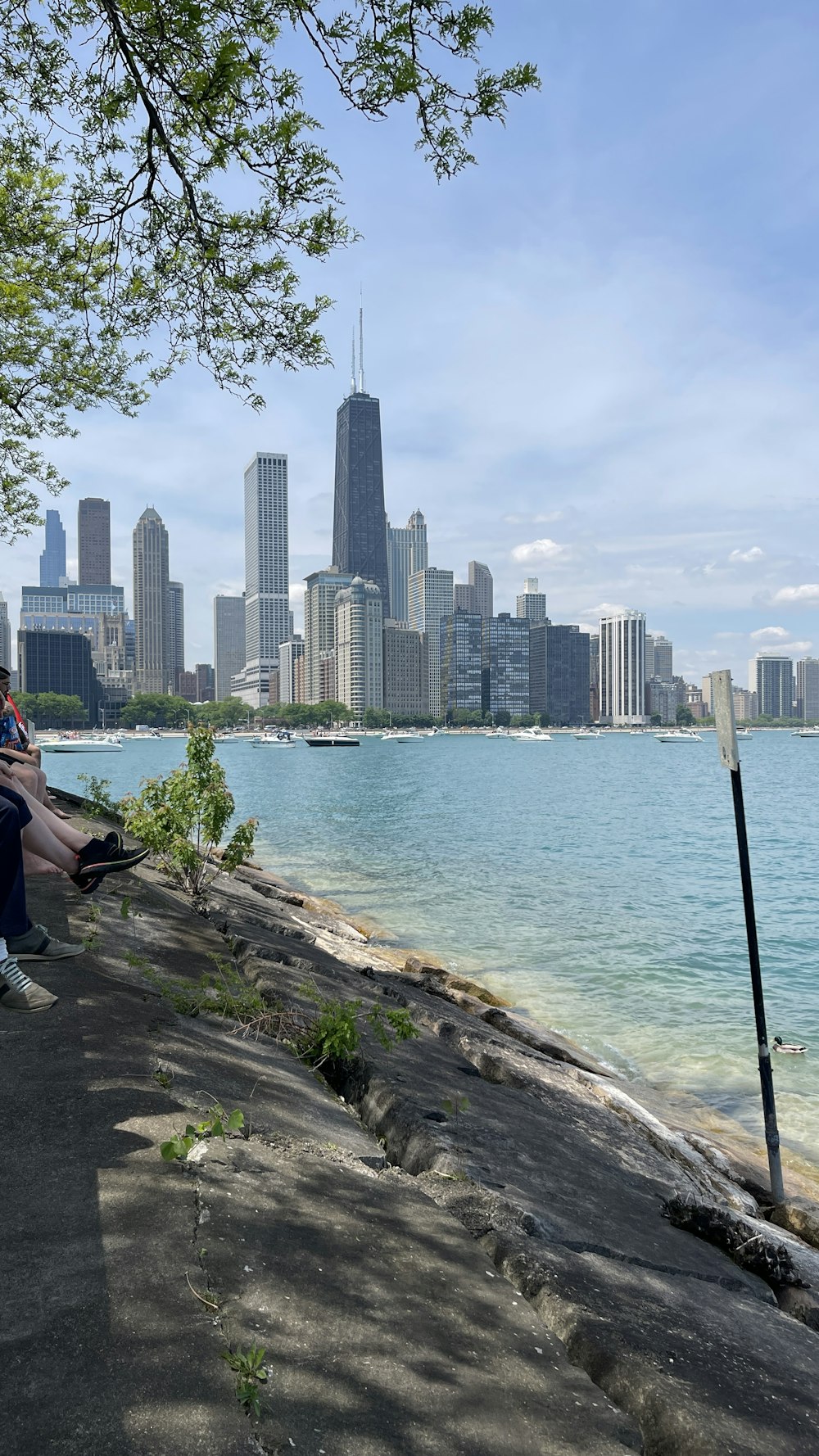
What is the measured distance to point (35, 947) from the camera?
5.68 meters

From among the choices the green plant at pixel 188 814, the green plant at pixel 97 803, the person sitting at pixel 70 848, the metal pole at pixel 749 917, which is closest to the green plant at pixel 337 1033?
the person sitting at pixel 70 848

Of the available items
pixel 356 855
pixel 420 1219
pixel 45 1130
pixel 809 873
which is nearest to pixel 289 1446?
pixel 420 1219

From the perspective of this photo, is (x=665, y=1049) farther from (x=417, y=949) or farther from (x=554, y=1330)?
(x=554, y=1330)

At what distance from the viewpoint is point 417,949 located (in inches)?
680

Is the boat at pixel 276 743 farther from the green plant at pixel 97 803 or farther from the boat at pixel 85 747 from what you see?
the green plant at pixel 97 803

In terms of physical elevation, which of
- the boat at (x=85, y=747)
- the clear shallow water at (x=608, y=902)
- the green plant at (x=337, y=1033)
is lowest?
the clear shallow water at (x=608, y=902)

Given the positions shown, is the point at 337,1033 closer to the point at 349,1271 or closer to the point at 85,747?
the point at 349,1271

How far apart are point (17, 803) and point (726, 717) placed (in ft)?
18.2

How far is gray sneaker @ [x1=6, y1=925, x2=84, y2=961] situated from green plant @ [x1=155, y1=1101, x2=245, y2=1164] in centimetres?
216

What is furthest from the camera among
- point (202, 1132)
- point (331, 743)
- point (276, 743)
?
point (276, 743)

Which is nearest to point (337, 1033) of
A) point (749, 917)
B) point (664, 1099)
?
point (749, 917)

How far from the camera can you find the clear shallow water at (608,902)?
1301cm

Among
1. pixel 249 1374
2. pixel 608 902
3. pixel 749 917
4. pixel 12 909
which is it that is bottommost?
pixel 608 902

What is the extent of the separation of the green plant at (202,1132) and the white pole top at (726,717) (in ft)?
16.0
